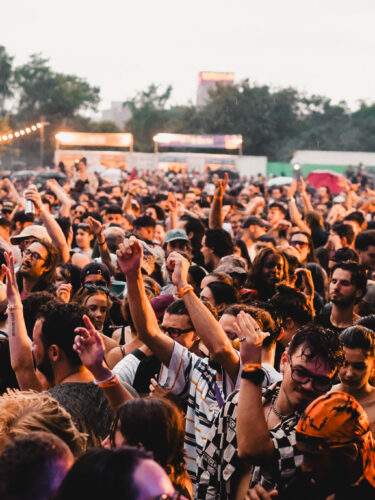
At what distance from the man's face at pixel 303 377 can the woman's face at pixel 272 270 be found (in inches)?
120

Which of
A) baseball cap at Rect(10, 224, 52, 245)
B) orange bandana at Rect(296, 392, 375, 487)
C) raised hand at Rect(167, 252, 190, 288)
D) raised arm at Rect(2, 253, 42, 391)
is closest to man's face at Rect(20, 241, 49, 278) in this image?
Result: baseball cap at Rect(10, 224, 52, 245)

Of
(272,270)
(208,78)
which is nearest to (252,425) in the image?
(272,270)

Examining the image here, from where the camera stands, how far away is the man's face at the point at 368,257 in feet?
24.8

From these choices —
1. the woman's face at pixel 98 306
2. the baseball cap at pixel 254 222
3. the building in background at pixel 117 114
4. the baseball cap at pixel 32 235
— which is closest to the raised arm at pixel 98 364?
the woman's face at pixel 98 306

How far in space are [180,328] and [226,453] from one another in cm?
119

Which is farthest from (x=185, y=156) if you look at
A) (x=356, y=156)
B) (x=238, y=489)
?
(x=238, y=489)

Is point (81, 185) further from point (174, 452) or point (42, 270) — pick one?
point (174, 452)

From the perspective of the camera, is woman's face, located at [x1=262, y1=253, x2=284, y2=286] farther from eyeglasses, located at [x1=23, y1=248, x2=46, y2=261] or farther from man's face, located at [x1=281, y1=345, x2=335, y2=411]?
man's face, located at [x1=281, y1=345, x2=335, y2=411]

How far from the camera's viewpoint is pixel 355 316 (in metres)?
5.61

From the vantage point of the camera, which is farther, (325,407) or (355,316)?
(355,316)

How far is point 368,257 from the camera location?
25.0 ft

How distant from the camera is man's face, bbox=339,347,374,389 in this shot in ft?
11.8

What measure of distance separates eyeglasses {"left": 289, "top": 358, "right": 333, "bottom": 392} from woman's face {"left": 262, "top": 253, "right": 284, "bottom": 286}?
310 cm

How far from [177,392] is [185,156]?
149 ft
